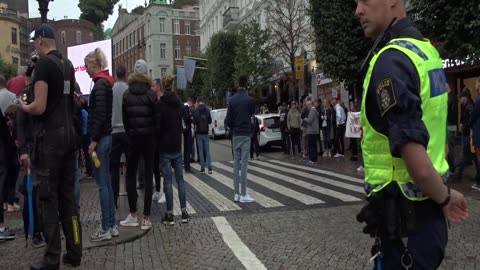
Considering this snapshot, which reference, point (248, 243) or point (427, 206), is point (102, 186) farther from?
point (427, 206)

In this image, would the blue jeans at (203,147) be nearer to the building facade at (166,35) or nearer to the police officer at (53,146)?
the police officer at (53,146)

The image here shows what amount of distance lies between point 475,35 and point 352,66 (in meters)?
6.56

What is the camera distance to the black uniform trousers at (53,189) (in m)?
4.65

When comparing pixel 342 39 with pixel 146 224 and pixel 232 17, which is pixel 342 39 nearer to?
pixel 146 224

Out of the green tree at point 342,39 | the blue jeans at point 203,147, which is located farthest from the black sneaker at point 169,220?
the green tree at point 342,39

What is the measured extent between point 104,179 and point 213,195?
376 cm

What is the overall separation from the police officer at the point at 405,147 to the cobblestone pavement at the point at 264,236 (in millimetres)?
2864

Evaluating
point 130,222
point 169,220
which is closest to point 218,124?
point 169,220

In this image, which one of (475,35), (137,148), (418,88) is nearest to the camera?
(418,88)

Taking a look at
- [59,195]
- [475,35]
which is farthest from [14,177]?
[475,35]

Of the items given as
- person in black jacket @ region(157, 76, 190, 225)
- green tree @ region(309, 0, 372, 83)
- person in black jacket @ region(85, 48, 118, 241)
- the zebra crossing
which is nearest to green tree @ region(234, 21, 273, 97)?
green tree @ region(309, 0, 372, 83)

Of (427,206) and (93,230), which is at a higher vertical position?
(427,206)

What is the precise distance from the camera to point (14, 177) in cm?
673

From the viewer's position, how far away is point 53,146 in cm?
470
